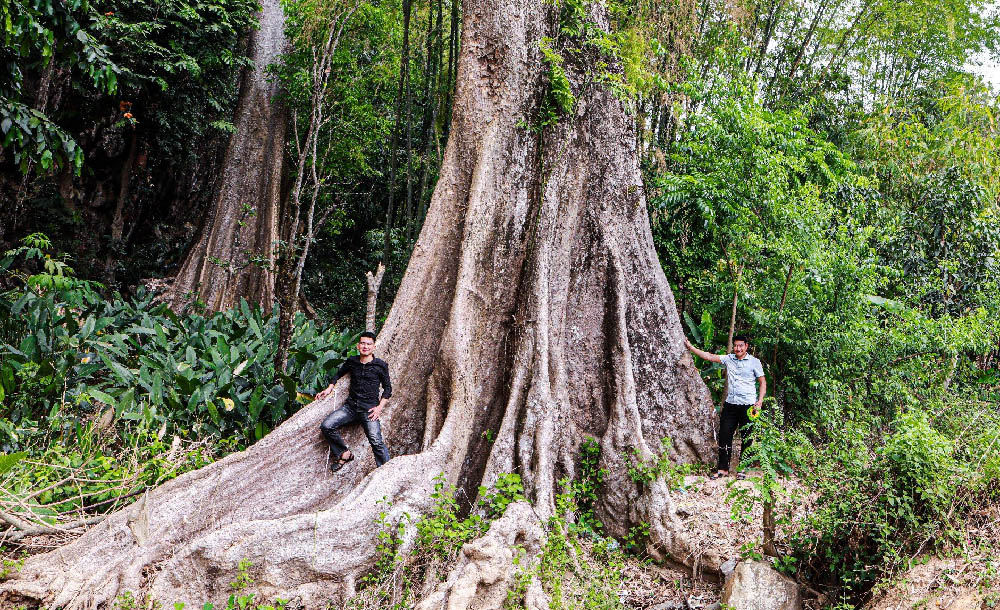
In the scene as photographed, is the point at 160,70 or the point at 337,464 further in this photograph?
the point at 160,70

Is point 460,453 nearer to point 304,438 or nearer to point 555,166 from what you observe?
point 304,438

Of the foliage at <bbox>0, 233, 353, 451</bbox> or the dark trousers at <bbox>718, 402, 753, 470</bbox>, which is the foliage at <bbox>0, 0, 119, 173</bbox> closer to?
the foliage at <bbox>0, 233, 353, 451</bbox>

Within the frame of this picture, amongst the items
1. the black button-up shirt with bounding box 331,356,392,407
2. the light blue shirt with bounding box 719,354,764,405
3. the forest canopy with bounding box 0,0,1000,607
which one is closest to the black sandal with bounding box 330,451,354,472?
the black button-up shirt with bounding box 331,356,392,407

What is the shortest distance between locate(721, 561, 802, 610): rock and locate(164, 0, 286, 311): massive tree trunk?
644 cm

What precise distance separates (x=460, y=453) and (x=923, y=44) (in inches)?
508

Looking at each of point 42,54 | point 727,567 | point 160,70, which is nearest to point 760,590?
point 727,567

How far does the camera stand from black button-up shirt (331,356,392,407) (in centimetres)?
422

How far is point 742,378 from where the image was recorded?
479 centimetres

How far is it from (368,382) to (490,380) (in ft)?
2.84

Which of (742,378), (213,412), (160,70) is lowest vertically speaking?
(213,412)

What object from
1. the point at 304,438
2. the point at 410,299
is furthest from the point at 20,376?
the point at 410,299

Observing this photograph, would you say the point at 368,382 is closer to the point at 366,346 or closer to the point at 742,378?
the point at 366,346

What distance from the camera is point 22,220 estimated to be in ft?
30.4

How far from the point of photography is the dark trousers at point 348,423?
13.4 feet
